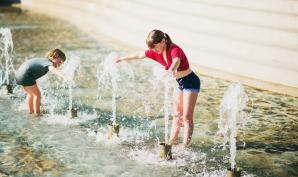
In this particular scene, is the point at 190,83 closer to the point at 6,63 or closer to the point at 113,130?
the point at 113,130

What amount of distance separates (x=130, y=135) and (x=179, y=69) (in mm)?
1388

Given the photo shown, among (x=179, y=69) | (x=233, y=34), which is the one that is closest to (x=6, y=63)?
(x=233, y=34)

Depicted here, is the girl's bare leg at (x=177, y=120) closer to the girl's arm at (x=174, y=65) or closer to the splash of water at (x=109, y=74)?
the girl's arm at (x=174, y=65)

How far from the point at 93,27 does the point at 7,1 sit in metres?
8.88

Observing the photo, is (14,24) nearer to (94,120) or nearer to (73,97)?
(73,97)

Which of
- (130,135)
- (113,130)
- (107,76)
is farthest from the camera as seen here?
(107,76)

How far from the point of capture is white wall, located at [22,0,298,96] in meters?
8.50

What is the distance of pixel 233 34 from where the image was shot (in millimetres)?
9383

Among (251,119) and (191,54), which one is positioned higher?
(191,54)

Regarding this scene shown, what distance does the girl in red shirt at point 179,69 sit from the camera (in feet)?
16.4

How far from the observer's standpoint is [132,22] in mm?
12273

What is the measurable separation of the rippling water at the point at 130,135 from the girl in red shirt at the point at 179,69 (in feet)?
1.63

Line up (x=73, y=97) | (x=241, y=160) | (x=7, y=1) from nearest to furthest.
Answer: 1. (x=241, y=160)
2. (x=73, y=97)
3. (x=7, y=1)

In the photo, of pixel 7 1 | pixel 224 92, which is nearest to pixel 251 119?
pixel 224 92
